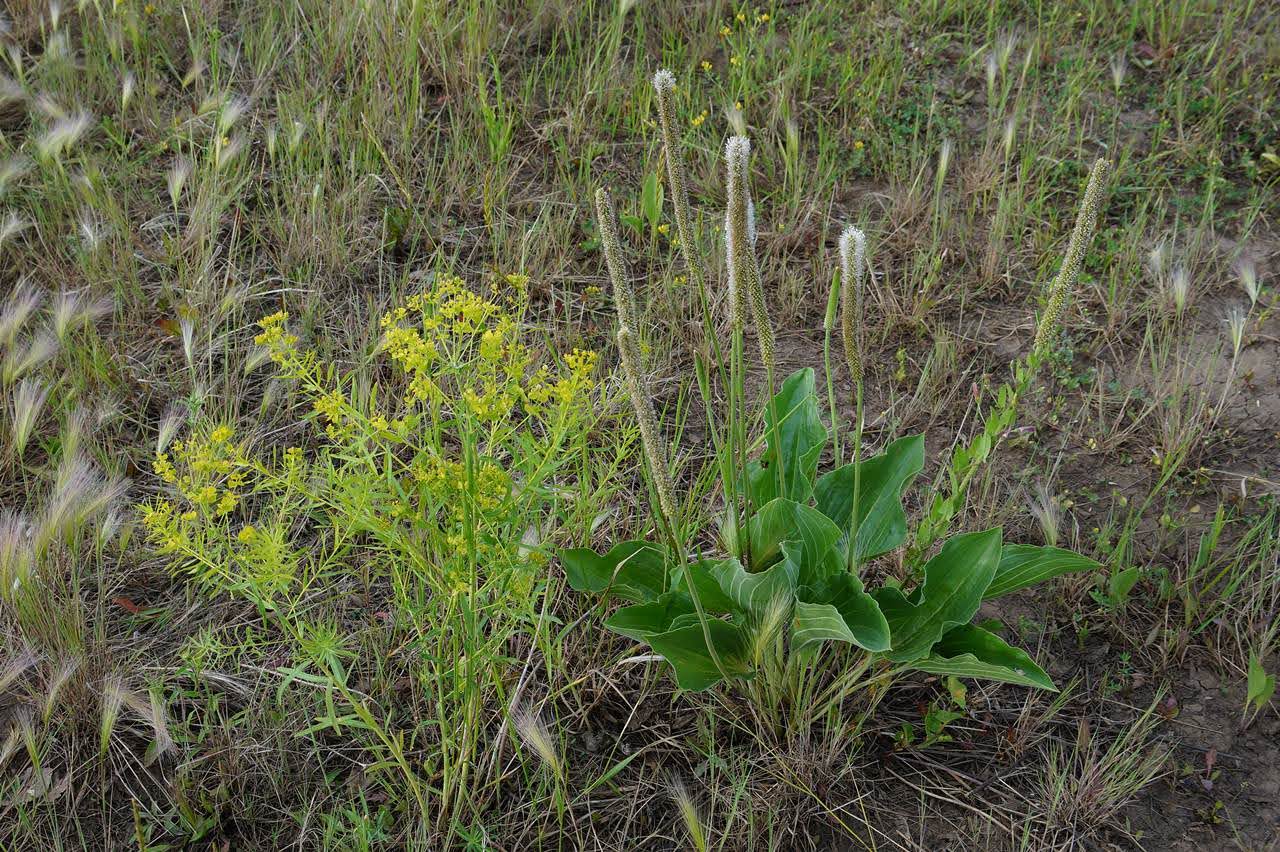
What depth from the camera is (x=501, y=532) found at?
2.08m

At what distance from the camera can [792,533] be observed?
2002 mm

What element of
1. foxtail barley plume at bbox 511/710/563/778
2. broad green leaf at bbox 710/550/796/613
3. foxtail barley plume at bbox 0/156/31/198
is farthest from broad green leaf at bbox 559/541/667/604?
foxtail barley plume at bbox 0/156/31/198

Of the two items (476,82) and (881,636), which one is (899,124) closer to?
(476,82)

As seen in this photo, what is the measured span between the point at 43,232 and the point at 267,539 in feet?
6.68

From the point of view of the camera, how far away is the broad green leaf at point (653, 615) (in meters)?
1.93

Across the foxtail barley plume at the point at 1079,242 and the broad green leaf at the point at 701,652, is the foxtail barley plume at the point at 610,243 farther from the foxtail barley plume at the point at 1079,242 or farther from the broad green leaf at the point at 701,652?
the foxtail barley plume at the point at 1079,242

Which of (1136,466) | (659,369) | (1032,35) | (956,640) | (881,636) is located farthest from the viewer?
(1032,35)

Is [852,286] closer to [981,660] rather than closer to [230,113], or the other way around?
[981,660]

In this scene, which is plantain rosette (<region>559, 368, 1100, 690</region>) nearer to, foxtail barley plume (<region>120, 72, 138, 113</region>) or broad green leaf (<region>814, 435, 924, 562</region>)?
broad green leaf (<region>814, 435, 924, 562</region>)

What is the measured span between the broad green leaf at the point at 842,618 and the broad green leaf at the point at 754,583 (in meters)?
0.05

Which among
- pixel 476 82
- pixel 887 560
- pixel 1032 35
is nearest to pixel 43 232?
pixel 476 82

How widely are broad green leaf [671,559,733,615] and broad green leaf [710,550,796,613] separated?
0.02 metres

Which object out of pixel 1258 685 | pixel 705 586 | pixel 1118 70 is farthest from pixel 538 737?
pixel 1118 70

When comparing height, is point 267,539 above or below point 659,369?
above
